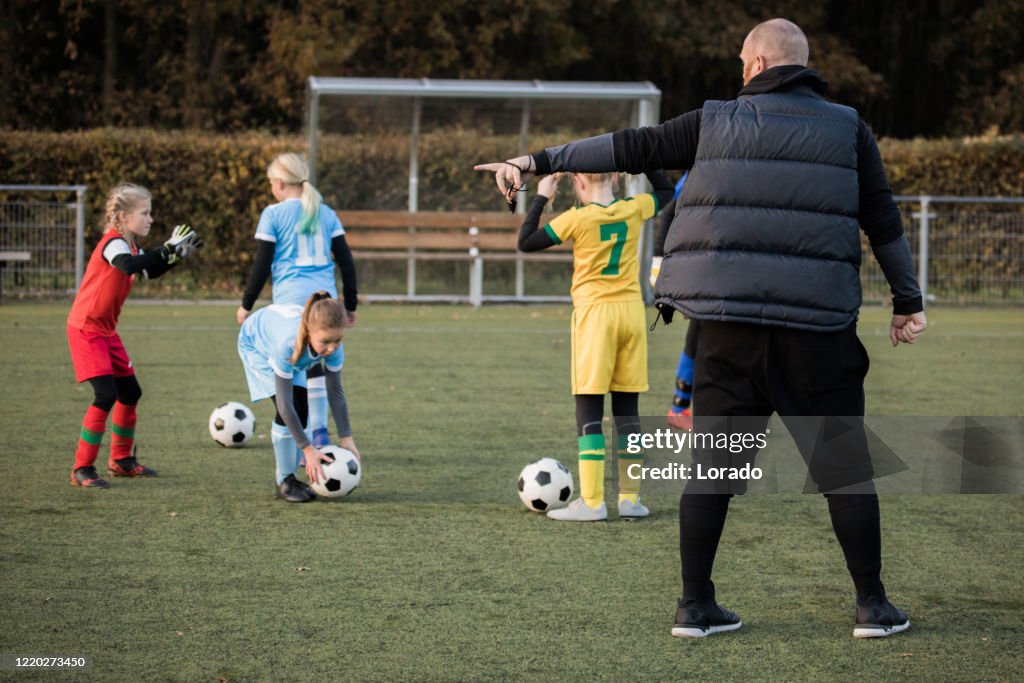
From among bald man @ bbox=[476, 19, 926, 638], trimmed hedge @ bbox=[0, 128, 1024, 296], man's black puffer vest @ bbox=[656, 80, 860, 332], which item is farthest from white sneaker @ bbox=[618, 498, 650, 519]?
trimmed hedge @ bbox=[0, 128, 1024, 296]

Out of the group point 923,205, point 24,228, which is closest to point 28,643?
point 24,228

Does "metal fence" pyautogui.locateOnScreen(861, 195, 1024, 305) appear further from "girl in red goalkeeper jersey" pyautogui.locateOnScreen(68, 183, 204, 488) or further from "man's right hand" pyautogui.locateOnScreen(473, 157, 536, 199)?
"man's right hand" pyautogui.locateOnScreen(473, 157, 536, 199)

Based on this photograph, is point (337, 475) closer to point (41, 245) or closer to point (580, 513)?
point (580, 513)

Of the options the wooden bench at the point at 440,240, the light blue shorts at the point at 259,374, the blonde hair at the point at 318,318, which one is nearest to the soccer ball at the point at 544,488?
the blonde hair at the point at 318,318

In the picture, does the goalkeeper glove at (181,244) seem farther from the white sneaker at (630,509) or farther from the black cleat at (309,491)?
the white sneaker at (630,509)

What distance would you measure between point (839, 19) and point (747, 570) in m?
29.6

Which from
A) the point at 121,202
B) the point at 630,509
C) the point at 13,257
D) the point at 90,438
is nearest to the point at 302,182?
the point at 121,202

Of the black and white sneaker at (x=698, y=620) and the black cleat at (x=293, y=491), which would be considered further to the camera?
the black cleat at (x=293, y=491)

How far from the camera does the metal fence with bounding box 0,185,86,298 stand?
19000 mm

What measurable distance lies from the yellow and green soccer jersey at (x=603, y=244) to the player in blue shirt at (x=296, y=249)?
5.83 ft

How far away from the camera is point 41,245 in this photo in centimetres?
1912

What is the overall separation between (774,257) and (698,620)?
4.07ft

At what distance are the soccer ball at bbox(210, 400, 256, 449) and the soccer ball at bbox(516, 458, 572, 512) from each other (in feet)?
8.01

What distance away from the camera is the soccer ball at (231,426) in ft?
27.7
